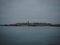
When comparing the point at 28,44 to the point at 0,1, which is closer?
the point at 0,1

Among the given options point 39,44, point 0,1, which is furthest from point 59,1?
point 0,1

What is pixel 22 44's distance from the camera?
3102 millimetres

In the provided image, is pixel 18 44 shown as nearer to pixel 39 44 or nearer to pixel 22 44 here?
pixel 22 44

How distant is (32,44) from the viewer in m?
3.13

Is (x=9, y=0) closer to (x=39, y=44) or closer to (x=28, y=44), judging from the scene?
(x=28, y=44)

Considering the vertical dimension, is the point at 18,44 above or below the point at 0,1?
below

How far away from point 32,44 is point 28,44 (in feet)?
0.46

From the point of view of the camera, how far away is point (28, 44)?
311 cm

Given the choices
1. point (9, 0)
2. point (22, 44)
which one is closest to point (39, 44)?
point (22, 44)

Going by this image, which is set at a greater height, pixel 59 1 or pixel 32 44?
pixel 59 1

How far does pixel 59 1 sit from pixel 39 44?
1.59 meters

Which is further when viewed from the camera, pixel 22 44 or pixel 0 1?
pixel 22 44

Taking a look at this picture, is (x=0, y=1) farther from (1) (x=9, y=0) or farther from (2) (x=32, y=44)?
(2) (x=32, y=44)

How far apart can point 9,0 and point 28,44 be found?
1647mm
